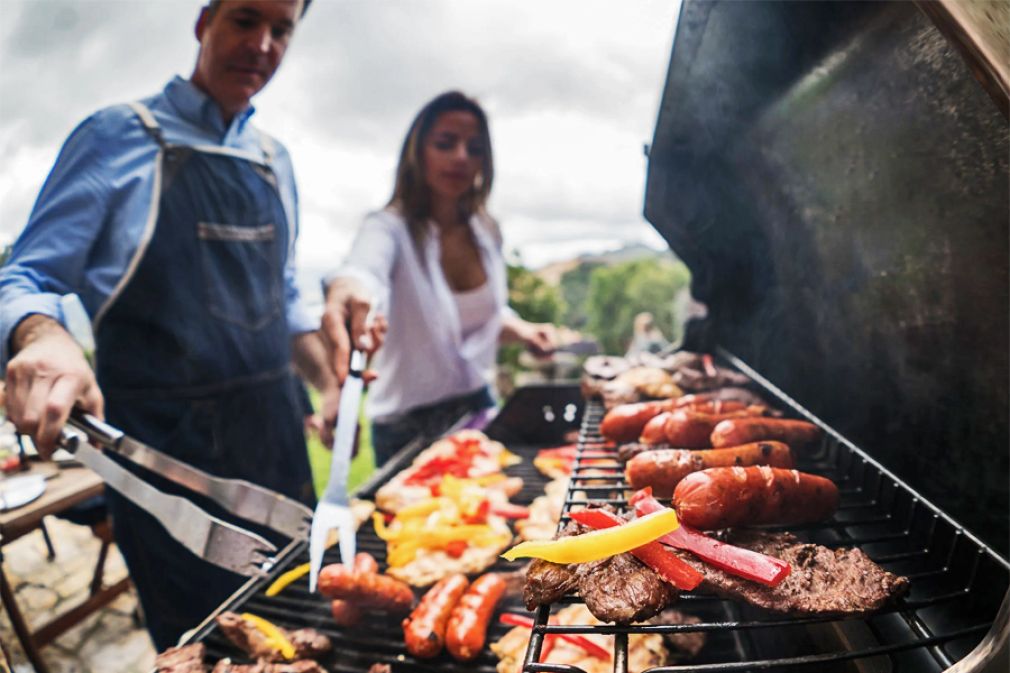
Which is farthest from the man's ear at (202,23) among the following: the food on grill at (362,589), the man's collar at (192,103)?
the food on grill at (362,589)

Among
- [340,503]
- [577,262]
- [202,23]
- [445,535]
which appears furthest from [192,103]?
[577,262]

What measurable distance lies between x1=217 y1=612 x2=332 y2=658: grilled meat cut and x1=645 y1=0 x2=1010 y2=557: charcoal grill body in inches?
90.7

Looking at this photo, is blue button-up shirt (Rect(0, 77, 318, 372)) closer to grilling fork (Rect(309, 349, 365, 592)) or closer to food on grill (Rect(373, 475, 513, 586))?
grilling fork (Rect(309, 349, 365, 592))

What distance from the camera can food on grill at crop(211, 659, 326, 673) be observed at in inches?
67.4

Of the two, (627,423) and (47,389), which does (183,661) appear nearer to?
(47,389)

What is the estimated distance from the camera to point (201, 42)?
9.51 feet

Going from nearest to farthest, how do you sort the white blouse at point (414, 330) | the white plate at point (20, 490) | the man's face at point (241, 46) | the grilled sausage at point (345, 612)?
1. the grilled sausage at point (345, 612)
2. the man's face at point (241, 46)
3. the white plate at point (20, 490)
4. the white blouse at point (414, 330)

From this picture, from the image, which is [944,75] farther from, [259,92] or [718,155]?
[259,92]

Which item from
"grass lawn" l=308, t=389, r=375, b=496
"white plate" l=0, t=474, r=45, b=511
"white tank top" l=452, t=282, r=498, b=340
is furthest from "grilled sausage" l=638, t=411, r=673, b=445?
"grass lawn" l=308, t=389, r=375, b=496

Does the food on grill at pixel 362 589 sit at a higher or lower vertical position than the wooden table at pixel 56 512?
higher

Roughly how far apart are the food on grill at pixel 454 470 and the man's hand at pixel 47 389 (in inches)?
62.5

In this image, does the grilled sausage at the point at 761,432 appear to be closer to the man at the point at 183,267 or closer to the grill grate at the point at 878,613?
the grill grate at the point at 878,613

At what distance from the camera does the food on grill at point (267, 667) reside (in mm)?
1712

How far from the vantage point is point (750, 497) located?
153cm
